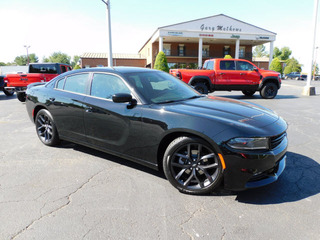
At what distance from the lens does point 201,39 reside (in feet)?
112

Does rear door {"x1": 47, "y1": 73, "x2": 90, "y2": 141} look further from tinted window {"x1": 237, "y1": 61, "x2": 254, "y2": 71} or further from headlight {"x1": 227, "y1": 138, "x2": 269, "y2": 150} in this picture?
tinted window {"x1": 237, "y1": 61, "x2": 254, "y2": 71}

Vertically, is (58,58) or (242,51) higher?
(58,58)

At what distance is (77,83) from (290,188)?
355cm

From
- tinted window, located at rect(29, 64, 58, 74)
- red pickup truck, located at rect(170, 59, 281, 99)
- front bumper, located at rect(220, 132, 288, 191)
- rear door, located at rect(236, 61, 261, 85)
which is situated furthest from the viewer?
tinted window, located at rect(29, 64, 58, 74)

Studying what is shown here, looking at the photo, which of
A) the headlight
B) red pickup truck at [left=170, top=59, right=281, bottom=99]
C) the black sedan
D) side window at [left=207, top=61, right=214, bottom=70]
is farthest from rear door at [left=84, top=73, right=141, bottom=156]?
side window at [left=207, top=61, right=214, bottom=70]

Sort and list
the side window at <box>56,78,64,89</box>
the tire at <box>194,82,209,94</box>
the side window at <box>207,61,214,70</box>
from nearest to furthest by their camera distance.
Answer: the side window at <box>56,78,64,89</box>
the tire at <box>194,82,209,94</box>
the side window at <box>207,61,214,70</box>

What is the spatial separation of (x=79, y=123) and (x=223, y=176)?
240 cm

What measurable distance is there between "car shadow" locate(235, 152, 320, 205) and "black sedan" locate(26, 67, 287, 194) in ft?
0.92

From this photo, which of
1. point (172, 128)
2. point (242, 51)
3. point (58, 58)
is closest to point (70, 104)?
point (172, 128)

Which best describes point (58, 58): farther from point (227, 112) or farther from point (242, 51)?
point (227, 112)

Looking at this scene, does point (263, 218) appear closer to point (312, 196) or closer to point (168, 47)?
point (312, 196)

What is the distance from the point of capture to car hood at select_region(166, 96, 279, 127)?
2.73 metres

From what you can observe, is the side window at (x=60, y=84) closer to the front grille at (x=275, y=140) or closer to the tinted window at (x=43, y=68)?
the front grille at (x=275, y=140)

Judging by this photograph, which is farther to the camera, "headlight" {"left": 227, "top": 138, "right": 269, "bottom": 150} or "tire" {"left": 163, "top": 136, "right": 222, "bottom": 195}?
"tire" {"left": 163, "top": 136, "right": 222, "bottom": 195}
